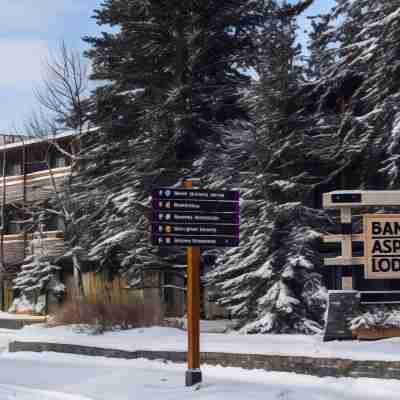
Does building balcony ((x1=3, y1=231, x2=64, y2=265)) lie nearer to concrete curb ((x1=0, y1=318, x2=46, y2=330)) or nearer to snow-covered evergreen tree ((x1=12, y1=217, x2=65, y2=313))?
snow-covered evergreen tree ((x1=12, y1=217, x2=65, y2=313))

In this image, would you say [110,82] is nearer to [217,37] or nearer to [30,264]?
[217,37]

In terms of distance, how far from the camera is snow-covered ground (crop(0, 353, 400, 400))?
11.5 meters

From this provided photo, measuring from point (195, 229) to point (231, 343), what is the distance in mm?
3878

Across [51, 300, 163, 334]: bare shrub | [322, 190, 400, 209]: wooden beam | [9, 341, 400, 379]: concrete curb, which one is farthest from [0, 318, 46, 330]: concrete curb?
[322, 190, 400, 209]: wooden beam

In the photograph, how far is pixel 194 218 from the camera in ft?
42.2

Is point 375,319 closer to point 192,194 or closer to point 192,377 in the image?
point 192,377

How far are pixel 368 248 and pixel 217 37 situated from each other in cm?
1625

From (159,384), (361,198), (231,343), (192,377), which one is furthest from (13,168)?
A: (192,377)

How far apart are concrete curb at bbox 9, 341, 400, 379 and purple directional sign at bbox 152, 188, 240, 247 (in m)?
2.09

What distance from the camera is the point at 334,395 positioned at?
37.2ft

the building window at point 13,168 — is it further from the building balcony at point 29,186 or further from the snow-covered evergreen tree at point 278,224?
the snow-covered evergreen tree at point 278,224

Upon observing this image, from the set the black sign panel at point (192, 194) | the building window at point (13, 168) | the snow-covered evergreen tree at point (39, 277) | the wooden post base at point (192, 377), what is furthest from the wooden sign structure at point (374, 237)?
the building window at point (13, 168)

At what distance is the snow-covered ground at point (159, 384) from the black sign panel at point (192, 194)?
9.17 feet

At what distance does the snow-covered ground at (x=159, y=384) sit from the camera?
11508 millimetres
